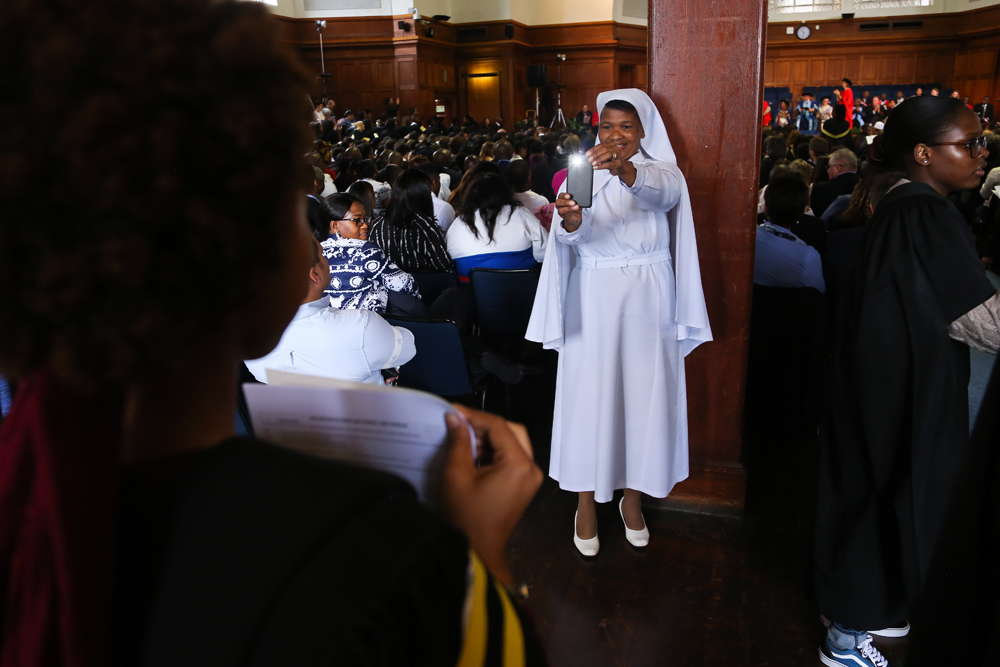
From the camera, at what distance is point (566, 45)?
2028 cm

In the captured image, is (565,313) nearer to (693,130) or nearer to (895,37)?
(693,130)

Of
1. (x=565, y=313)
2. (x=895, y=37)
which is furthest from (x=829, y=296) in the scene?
(x=895, y=37)

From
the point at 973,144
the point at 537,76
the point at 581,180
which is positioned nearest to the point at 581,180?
the point at 581,180

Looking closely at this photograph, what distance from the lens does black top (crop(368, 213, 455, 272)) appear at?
13.7 feet

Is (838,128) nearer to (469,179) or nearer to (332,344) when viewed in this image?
(469,179)

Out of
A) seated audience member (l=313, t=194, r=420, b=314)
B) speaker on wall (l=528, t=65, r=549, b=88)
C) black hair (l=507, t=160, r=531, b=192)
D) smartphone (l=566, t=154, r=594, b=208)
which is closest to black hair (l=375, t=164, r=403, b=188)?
black hair (l=507, t=160, r=531, b=192)

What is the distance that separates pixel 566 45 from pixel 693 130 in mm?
19098

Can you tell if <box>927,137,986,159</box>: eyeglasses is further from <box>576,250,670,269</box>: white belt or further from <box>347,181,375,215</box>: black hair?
<box>347,181,375,215</box>: black hair

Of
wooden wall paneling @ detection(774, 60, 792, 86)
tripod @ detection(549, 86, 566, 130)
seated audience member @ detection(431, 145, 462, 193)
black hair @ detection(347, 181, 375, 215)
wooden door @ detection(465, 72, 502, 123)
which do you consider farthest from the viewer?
wooden wall paneling @ detection(774, 60, 792, 86)

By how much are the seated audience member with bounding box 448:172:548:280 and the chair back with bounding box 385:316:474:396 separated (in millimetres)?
958

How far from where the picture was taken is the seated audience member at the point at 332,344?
2.34 m

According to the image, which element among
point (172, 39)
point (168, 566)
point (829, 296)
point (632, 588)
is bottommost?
point (632, 588)

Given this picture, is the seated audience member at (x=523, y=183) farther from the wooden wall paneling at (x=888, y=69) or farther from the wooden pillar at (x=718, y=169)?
the wooden wall paneling at (x=888, y=69)

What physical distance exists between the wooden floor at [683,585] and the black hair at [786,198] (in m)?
1.33
